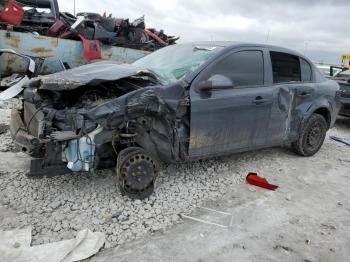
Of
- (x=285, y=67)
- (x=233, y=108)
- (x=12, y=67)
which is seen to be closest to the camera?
(x=233, y=108)

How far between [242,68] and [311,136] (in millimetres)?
2000

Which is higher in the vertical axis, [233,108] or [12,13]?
[12,13]

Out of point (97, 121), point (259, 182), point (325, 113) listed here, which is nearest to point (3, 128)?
point (97, 121)

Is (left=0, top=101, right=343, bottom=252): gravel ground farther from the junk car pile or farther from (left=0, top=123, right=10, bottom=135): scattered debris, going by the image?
the junk car pile

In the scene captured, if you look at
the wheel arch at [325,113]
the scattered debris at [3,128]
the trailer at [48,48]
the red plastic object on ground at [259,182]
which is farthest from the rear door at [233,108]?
Result: the trailer at [48,48]

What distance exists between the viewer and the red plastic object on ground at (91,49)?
9.46 meters

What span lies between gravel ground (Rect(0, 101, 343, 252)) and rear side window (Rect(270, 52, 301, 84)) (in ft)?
4.76

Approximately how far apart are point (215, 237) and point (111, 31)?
848 cm

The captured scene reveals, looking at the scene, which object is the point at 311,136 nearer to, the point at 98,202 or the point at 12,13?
the point at 98,202

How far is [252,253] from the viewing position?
3.07 metres

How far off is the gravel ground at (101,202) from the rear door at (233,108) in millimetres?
453

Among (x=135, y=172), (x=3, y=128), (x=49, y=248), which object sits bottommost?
(x=49, y=248)

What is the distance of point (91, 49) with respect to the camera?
952 cm

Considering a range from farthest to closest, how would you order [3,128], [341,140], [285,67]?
[341,140] < [3,128] < [285,67]
